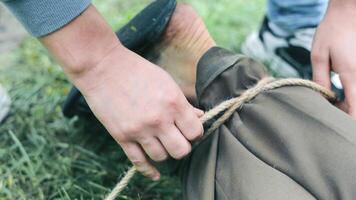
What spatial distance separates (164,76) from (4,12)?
48.5 inches

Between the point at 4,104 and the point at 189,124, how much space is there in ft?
2.13

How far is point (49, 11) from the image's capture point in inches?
32.5

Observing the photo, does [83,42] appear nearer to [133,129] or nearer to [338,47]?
[133,129]

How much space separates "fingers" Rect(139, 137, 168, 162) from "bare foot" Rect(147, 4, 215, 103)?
0.21 m

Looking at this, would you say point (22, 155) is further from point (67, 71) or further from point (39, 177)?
point (67, 71)

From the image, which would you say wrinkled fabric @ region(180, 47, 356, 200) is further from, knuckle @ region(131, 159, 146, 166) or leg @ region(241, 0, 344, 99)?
leg @ region(241, 0, 344, 99)

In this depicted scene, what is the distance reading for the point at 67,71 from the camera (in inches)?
34.4

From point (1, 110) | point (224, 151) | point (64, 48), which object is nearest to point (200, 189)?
point (224, 151)

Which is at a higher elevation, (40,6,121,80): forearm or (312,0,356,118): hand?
(40,6,121,80): forearm

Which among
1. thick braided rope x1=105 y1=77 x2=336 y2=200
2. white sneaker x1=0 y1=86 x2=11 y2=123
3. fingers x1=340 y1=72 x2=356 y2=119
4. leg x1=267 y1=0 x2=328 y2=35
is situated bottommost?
leg x1=267 y1=0 x2=328 y2=35

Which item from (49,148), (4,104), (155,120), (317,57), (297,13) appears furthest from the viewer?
(297,13)

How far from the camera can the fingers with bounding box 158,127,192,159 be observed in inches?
33.3

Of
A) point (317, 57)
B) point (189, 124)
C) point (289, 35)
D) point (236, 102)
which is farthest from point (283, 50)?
point (189, 124)

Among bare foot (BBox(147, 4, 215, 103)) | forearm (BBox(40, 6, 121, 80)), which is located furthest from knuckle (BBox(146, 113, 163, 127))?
bare foot (BBox(147, 4, 215, 103))
